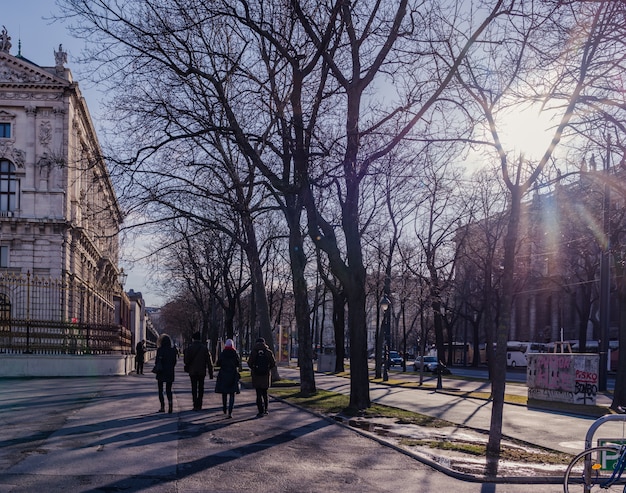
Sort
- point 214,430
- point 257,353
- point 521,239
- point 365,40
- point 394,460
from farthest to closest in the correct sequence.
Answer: point 521,239 → point 365,40 → point 257,353 → point 214,430 → point 394,460

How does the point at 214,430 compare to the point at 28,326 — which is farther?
the point at 28,326

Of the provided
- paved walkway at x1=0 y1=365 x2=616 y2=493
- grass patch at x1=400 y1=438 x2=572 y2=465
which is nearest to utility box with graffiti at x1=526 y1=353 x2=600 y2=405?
paved walkway at x1=0 y1=365 x2=616 y2=493

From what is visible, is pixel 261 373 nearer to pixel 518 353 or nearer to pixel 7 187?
pixel 7 187

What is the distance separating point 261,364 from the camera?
16.6 m

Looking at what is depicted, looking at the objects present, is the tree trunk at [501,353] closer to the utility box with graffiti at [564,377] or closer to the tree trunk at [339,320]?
the utility box with graffiti at [564,377]

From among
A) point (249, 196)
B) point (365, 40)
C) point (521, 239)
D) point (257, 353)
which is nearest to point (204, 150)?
point (249, 196)

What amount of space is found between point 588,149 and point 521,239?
60.1 ft

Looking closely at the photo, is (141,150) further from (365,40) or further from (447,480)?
(447,480)

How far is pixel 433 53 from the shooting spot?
1444 cm

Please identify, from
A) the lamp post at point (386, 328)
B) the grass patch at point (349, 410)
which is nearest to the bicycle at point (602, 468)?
the grass patch at point (349, 410)

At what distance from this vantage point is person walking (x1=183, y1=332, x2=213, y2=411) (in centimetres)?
1689

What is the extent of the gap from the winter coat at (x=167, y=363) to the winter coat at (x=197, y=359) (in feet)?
2.30

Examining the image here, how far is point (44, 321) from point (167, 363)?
15.0 m

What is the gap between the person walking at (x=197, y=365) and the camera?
1689 centimetres
